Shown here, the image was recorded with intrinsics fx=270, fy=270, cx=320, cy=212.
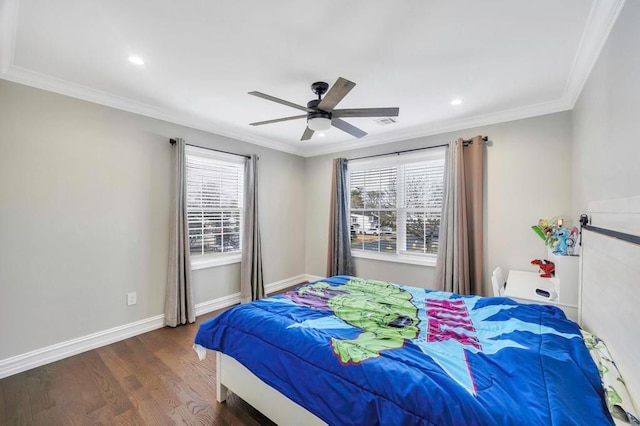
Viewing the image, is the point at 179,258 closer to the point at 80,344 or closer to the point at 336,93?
the point at 80,344

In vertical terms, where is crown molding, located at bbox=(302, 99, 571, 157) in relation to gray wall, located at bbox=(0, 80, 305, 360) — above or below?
above

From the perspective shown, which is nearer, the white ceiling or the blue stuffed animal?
the white ceiling

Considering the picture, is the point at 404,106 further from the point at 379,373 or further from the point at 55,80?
the point at 55,80

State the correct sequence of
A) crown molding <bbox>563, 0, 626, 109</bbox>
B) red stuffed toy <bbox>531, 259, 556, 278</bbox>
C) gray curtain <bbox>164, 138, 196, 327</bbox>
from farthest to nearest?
1. gray curtain <bbox>164, 138, 196, 327</bbox>
2. red stuffed toy <bbox>531, 259, 556, 278</bbox>
3. crown molding <bbox>563, 0, 626, 109</bbox>

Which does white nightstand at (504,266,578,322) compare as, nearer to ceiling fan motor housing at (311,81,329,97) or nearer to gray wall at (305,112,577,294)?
gray wall at (305,112,577,294)

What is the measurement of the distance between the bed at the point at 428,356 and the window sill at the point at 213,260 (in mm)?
1788

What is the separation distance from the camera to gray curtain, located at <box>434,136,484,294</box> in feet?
10.7

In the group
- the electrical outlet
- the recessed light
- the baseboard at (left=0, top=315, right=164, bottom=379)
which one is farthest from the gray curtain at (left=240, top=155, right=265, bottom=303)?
the recessed light

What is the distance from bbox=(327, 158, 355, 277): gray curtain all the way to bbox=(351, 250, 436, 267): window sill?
0.61 ft

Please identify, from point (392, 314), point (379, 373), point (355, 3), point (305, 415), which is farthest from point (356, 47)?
point (305, 415)

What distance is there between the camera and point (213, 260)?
378cm

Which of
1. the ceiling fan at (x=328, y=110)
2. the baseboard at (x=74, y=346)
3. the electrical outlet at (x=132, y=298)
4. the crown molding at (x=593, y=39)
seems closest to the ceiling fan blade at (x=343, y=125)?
the ceiling fan at (x=328, y=110)

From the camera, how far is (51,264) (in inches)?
98.3

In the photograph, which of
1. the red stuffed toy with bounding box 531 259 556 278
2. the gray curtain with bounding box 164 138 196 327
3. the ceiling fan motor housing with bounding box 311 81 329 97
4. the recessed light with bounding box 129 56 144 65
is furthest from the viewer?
the gray curtain with bounding box 164 138 196 327
